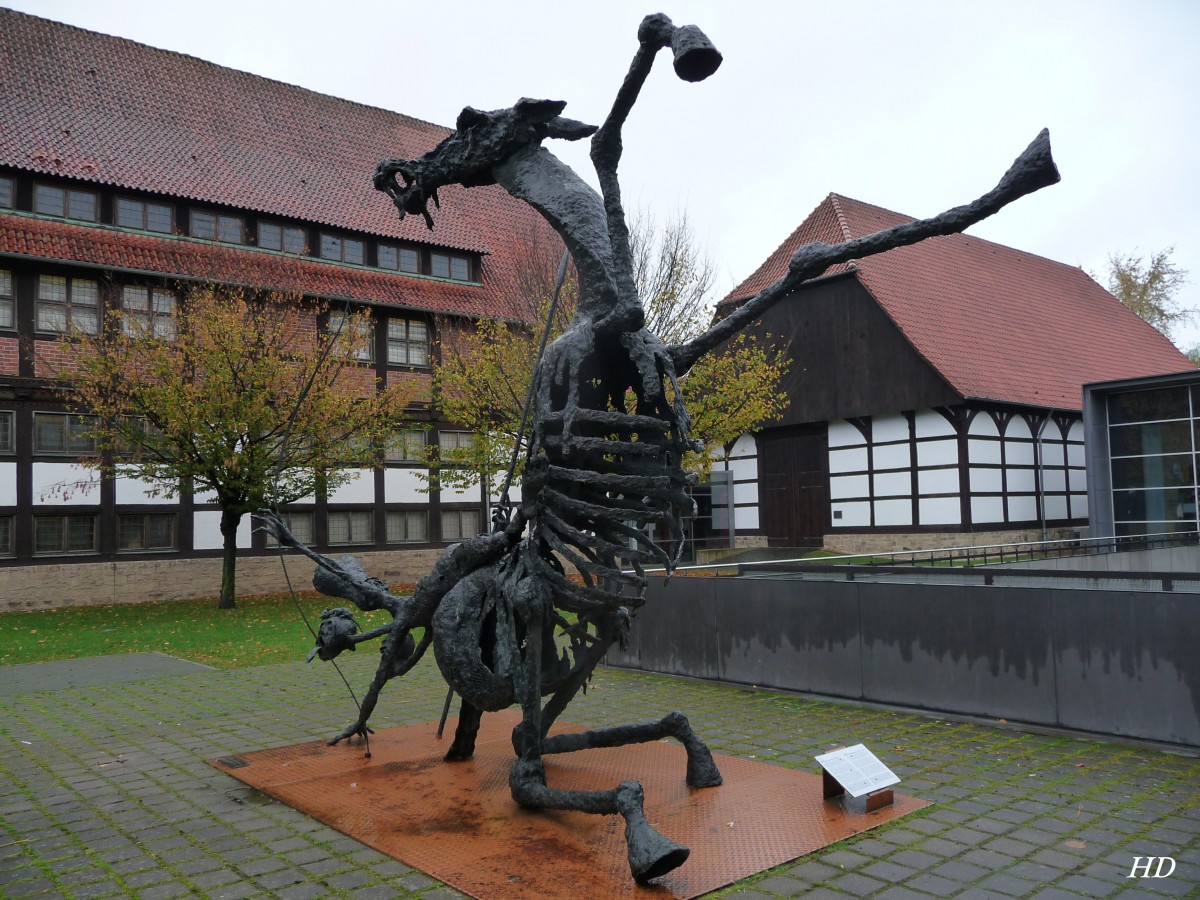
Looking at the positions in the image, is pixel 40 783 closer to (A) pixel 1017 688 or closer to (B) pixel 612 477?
(B) pixel 612 477

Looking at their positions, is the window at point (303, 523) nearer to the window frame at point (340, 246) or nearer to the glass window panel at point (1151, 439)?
the window frame at point (340, 246)

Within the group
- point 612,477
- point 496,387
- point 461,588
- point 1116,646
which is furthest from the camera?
point 496,387

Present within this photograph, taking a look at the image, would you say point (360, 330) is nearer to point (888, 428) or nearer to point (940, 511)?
point (888, 428)

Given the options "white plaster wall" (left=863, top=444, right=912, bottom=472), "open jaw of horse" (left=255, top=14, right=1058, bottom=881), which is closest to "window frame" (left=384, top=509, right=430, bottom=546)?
"white plaster wall" (left=863, top=444, right=912, bottom=472)

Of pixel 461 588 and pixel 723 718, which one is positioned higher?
pixel 461 588

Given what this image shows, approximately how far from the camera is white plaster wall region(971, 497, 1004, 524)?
21.2 metres

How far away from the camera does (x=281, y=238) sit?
872 inches

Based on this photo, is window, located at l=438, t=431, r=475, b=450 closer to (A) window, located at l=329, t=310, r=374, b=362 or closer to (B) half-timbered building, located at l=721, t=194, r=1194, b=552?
(A) window, located at l=329, t=310, r=374, b=362

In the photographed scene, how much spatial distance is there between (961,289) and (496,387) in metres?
14.0

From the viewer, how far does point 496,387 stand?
17.8 meters

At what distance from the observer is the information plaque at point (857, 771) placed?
4965 millimetres

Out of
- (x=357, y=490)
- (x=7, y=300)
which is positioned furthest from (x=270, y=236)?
(x=357, y=490)

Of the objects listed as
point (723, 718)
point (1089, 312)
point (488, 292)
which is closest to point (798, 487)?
point (488, 292)

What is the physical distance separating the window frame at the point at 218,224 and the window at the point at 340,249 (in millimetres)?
1882
